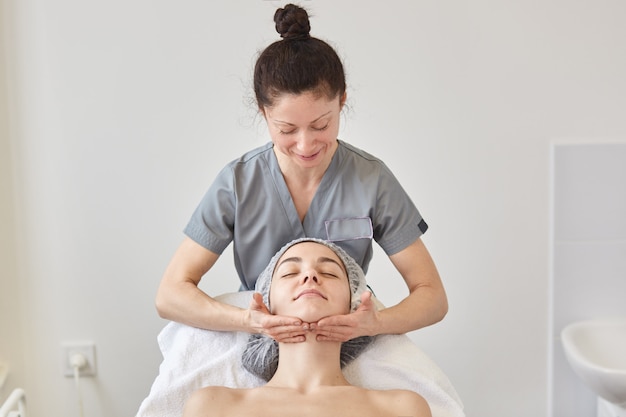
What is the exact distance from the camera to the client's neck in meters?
1.77

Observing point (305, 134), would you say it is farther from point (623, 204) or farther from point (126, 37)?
point (623, 204)

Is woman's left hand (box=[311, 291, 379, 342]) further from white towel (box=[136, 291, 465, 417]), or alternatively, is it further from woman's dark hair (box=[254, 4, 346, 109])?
woman's dark hair (box=[254, 4, 346, 109])

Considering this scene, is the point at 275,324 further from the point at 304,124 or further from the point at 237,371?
the point at 304,124

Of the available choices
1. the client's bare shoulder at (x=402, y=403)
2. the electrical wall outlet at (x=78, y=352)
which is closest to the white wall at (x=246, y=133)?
the electrical wall outlet at (x=78, y=352)

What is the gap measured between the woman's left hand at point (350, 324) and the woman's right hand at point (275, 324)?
0.03 m

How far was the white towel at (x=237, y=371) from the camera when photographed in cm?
178

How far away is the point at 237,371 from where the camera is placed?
1.86m

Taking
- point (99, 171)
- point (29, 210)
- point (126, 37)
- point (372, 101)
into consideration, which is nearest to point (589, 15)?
point (372, 101)

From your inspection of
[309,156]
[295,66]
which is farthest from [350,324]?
[295,66]

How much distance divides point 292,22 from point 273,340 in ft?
2.25

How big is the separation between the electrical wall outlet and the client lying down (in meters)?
1.00

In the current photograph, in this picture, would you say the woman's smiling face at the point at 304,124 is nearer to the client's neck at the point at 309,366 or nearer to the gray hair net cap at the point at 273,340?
the gray hair net cap at the point at 273,340

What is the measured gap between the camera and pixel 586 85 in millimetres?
2602

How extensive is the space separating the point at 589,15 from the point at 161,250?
1.49 m
